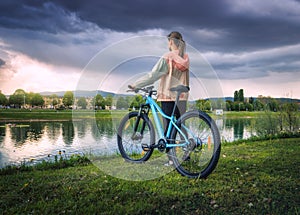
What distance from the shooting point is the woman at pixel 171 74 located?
4.56 meters

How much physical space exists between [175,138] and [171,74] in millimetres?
1012

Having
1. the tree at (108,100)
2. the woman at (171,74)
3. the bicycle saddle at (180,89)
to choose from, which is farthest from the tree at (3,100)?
the bicycle saddle at (180,89)

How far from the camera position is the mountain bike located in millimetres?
4191

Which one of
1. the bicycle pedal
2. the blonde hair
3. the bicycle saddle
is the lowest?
the bicycle pedal

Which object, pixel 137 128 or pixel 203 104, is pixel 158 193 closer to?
pixel 203 104

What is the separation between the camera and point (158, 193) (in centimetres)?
379

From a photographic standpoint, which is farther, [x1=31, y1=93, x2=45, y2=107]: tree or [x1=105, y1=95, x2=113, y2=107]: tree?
[x1=31, y1=93, x2=45, y2=107]: tree

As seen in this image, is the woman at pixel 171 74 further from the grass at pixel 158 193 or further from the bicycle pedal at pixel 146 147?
the grass at pixel 158 193

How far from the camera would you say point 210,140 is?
416 cm

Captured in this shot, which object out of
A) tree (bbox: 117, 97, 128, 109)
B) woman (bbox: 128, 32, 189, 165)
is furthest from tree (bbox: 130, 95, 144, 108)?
woman (bbox: 128, 32, 189, 165)

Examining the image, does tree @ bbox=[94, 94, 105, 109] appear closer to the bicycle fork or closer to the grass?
the bicycle fork

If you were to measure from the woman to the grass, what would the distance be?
47.1 inches

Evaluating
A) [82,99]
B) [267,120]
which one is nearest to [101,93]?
[82,99]

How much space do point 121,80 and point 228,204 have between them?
2281 mm
